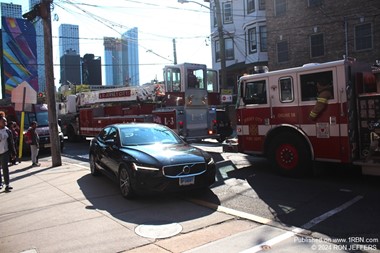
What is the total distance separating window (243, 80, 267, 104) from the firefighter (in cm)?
148

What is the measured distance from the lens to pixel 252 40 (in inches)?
1182

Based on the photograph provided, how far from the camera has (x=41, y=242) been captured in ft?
17.4

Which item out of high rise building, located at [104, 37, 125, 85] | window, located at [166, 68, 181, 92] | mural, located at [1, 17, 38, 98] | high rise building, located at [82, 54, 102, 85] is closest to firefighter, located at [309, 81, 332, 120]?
window, located at [166, 68, 181, 92]

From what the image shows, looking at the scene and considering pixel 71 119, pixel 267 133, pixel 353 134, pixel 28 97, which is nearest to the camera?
pixel 353 134

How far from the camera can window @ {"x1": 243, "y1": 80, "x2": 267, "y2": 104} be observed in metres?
9.46

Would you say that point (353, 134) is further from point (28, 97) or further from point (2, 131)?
point (28, 97)

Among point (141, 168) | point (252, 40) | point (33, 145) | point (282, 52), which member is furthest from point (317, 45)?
point (141, 168)

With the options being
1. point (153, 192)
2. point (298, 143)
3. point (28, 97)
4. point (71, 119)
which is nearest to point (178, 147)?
point (153, 192)

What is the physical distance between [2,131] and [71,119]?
566 inches

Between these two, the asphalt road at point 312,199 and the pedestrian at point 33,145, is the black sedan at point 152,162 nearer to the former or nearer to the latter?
the asphalt road at point 312,199

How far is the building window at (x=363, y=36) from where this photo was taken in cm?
2292

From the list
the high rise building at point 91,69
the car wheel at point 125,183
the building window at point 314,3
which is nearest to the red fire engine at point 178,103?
the car wheel at point 125,183

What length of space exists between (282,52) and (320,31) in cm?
302

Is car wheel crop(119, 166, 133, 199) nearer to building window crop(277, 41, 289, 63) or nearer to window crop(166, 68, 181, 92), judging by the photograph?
window crop(166, 68, 181, 92)
